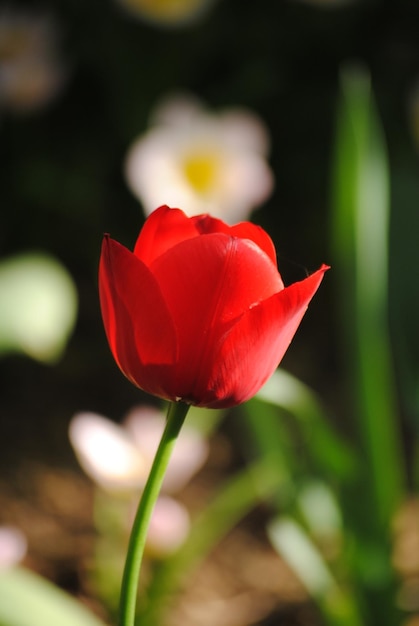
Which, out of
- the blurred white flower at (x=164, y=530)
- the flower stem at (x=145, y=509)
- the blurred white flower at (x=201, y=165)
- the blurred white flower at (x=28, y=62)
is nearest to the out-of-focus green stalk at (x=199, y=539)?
the blurred white flower at (x=164, y=530)

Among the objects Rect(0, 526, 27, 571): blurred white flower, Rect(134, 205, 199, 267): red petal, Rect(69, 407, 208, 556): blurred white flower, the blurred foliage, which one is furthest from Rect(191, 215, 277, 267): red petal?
the blurred foliage

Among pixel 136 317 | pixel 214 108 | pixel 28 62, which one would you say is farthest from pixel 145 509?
pixel 214 108

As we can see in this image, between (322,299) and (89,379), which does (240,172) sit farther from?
(322,299)

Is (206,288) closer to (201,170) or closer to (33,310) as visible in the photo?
(33,310)

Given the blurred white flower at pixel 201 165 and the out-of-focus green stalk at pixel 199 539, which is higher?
the blurred white flower at pixel 201 165

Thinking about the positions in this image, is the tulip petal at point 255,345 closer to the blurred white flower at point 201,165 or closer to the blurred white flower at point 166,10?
the blurred white flower at point 201,165

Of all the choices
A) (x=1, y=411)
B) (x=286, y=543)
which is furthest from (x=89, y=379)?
(x=286, y=543)

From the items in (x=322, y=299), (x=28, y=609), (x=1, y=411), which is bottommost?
(x=28, y=609)
